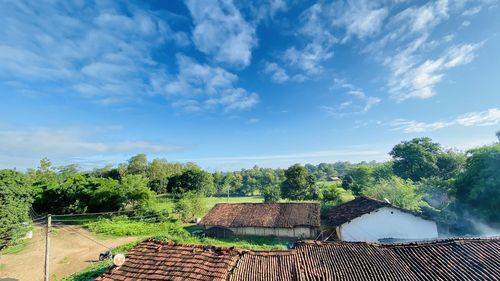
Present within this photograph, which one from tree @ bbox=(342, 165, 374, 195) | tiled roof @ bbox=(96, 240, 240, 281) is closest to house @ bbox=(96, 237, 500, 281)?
tiled roof @ bbox=(96, 240, 240, 281)

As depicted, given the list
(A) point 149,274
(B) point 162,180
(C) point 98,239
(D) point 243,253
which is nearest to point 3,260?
(C) point 98,239

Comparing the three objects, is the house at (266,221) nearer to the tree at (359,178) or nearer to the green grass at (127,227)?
the green grass at (127,227)

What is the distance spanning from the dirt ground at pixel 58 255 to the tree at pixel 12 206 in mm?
2227

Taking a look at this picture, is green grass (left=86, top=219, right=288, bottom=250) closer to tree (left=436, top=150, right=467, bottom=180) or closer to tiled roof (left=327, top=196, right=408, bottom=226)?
tiled roof (left=327, top=196, right=408, bottom=226)

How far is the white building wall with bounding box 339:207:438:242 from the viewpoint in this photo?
2309 cm

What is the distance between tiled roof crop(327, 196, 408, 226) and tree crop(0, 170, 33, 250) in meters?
28.2

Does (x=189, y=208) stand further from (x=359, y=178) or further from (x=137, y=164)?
(x=137, y=164)

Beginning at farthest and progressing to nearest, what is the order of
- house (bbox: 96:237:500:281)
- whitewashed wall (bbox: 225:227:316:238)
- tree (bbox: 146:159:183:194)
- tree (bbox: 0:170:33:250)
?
tree (bbox: 146:159:183:194)
whitewashed wall (bbox: 225:227:316:238)
tree (bbox: 0:170:33:250)
house (bbox: 96:237:500:281)

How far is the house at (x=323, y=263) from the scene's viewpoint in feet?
29.0

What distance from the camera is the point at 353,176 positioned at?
5988cm

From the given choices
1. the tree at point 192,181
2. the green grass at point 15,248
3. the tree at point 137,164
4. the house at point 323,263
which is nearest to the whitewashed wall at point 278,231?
the house at point 323,263

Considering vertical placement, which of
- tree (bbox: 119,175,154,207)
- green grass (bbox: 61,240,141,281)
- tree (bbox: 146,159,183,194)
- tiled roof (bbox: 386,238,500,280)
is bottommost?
green grass (bbox: 61,240,141,281)

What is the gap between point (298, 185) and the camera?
51.6m

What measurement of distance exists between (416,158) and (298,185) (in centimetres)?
2606
